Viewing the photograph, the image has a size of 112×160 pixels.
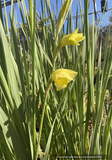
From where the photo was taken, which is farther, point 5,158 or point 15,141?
point 5,158

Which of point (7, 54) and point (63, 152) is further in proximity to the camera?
point (63, 152)

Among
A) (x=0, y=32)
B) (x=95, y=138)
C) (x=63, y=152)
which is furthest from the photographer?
(x=63, y=152)

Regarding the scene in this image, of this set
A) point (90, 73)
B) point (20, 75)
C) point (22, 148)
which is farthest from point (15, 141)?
point (90, 73)

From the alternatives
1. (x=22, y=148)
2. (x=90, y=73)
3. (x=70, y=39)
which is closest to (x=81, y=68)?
(x=90, y=73)

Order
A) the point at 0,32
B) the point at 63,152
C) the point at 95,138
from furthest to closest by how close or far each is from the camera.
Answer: the point at 63,152 → the point at 95,138 → the point at 0,32

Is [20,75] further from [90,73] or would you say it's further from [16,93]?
[90,73]

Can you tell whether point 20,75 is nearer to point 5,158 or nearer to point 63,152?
point 5,158

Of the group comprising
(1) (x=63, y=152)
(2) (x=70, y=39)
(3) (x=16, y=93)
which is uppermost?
(2) (x=70, y=39)

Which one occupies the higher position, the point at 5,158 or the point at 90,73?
the point at 90,73

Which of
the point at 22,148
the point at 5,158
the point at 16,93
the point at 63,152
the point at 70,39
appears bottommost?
the point at 63,152
